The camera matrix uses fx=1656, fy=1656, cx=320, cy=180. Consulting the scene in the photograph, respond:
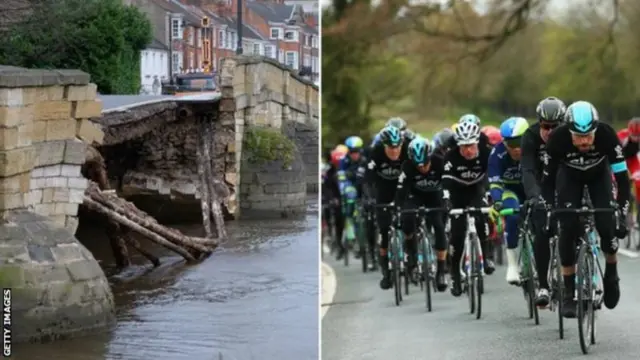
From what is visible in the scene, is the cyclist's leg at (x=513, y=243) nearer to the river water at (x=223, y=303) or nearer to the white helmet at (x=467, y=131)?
the white helmet at (x=467, y=131)

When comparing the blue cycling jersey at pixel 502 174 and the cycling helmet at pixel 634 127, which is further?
the cycling helmet at pixel 634 127

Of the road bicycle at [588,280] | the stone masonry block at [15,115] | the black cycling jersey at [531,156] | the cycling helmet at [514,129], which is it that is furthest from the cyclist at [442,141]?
the stone masonry block at [15,115]

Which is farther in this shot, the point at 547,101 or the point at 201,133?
the point at 547,101

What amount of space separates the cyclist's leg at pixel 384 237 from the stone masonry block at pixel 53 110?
5779 mm

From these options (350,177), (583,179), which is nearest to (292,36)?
(583,179)

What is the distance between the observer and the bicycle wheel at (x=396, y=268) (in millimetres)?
11688

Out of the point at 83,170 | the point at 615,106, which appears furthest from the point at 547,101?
the point at 83,170

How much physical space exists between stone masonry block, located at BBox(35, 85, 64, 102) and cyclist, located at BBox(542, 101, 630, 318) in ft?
8.45

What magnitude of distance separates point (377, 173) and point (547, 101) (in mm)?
3674

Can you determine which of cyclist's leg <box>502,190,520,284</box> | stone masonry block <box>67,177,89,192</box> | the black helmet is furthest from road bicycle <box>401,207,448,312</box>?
stone masonry block <box>67,177,89,192</box>

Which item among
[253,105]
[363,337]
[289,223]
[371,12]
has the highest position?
[371,12]

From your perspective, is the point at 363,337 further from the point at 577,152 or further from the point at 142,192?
the point at 142,192

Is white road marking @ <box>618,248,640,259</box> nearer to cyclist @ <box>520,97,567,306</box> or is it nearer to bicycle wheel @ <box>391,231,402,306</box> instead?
bicycle wheel @ <box>391,231,402,306</box>

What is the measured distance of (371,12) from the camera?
11195 mm
